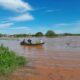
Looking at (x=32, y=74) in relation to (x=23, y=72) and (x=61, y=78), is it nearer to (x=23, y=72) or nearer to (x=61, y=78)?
(x=23, y=72)

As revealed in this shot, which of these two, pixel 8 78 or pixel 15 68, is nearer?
pixel 8 78

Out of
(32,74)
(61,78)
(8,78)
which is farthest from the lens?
(32,74)

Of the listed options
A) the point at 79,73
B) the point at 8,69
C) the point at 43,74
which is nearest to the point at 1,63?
the point at 8,69

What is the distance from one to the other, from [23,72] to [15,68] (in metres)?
0.56

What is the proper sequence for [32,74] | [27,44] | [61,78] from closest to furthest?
1. [61,78]
2. [32,74]
3. [27,44]

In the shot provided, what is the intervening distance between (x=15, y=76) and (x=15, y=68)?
1.43m

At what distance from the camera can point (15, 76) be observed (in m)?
10.1

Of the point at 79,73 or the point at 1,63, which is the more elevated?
the point at 1,63

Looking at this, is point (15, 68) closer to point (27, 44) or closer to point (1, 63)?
point (1, 63)

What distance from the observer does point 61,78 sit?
10.2 metres

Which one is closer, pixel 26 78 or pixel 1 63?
pixel 26 78

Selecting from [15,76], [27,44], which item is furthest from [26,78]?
[27,44]

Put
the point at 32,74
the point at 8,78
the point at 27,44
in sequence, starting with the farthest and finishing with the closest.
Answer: the point at 27,44 < the point at 32,74 < the point at 8,78

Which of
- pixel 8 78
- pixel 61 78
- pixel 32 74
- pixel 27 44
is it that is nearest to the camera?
pixel 8 78
